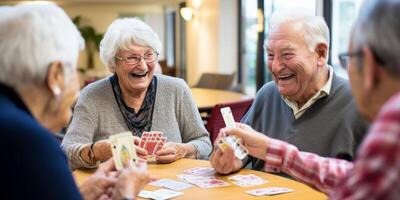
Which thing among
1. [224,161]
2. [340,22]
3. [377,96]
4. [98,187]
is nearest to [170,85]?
[224,161]

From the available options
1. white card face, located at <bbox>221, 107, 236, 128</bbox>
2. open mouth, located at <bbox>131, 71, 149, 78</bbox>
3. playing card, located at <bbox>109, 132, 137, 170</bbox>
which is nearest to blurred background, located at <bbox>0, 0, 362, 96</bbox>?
open mouth, located at <bbox>131, 71, 149, 78</bbox>

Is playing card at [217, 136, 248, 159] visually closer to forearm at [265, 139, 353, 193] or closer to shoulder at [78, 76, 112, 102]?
forearm at [265, 139, 353, 193]

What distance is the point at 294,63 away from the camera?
224cm

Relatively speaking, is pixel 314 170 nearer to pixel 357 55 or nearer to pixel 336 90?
pixel 336 90

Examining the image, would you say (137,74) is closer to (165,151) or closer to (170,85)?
(170,85)

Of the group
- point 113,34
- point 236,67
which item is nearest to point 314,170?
point 113,34

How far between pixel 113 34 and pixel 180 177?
2.86 feet

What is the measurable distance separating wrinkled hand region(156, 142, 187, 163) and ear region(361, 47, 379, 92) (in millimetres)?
1419

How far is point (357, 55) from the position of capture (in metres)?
1.08

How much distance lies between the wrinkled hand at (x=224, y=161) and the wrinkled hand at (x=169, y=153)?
0.26 metres

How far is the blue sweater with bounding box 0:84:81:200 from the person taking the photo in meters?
1.18

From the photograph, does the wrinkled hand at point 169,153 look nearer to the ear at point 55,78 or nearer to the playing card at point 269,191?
Answer: the playing card at point 269,191

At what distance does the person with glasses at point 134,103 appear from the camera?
2516 mm

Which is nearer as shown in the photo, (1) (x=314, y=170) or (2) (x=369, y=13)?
(2) (x=369, y=13)
